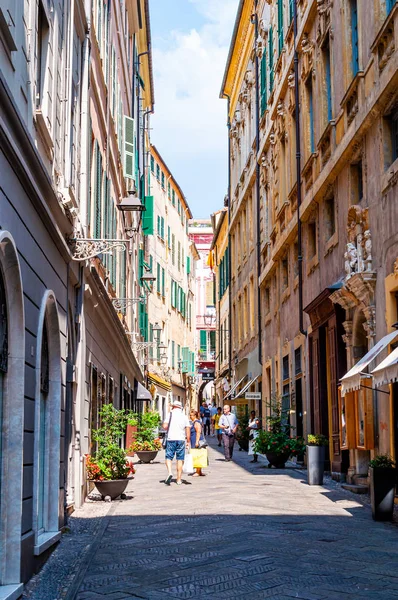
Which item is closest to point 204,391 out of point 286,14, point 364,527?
point 286,14

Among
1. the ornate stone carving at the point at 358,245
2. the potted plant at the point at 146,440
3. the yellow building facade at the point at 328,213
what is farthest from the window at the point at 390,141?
the potted plant at the point at 146,440

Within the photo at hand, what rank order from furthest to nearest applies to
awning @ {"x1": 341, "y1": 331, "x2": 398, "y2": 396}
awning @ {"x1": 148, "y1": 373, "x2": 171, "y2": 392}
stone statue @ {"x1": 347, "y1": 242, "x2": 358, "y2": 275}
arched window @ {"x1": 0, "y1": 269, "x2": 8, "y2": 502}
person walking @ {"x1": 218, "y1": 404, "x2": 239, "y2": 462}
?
1. awning @ {"x1": 148, "y1": 373, "x2": 171, "y2": 392}
2. person walking @ {"x1": 218, "y1": 404, "x2": 239, "y2": 462}
3. stone statue @ {"x1": 347, "y1": 242, "x2": 358, "y2": 275}
4. awning @ {"x1": 341, "y1": 331, "x2": 398, "y2": 396}
5. arched window @ {"x1": 0, "y1": 269, "x2": 8, "y2": 502}

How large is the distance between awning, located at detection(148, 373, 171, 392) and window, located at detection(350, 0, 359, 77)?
85.5 feet

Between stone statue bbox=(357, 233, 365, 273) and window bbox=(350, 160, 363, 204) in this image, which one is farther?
window bbox=(350, 160, 363, 204)

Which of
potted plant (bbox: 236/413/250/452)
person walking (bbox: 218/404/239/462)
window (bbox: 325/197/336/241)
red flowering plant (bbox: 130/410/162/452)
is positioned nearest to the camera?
window (bbox: 325/197/336/241)

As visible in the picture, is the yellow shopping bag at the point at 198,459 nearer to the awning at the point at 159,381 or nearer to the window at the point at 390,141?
the window at the point at 390,141

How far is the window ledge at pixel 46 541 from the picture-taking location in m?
7.55

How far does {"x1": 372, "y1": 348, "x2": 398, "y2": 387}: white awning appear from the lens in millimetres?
9727

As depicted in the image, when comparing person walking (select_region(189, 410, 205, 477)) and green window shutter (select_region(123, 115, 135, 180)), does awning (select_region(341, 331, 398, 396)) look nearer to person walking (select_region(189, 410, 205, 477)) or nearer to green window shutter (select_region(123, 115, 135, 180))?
person walking (select_region(189, 410, 205, 477))

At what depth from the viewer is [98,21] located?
1639cm

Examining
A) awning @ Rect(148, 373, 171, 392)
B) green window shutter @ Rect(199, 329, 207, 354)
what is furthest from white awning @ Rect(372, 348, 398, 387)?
green window shutter @ Rect(199, 329, 207, 354)

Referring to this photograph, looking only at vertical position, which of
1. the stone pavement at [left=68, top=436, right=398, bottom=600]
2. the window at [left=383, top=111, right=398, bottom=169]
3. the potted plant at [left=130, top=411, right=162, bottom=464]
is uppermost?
the window at [left=383, top=111, right=398, bottom=169]

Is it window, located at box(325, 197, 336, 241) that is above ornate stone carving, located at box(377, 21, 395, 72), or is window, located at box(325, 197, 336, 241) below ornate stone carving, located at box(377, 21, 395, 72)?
below

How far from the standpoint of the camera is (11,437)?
6461 mm
